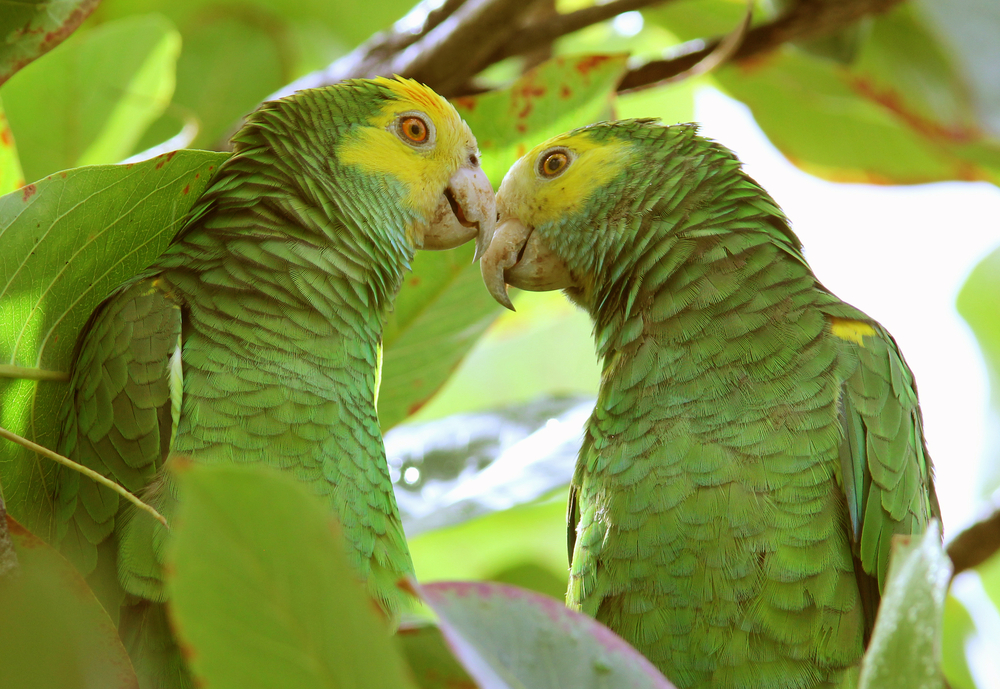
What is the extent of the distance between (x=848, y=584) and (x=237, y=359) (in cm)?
92

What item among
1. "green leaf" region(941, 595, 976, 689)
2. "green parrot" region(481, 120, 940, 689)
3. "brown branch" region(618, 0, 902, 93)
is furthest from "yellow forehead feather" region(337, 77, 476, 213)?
"green leaf" region(941, 595, 976, 689)

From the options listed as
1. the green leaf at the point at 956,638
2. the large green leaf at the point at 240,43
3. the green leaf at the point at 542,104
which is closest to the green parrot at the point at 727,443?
the green leaf at the point at 542,104

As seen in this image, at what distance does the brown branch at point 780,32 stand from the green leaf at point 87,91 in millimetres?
959

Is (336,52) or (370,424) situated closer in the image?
(370,424)

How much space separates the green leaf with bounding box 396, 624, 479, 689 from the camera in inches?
28.2

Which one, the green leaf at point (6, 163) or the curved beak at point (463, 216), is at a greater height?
the green leaf at point (6, 163)

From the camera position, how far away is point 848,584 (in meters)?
1.29

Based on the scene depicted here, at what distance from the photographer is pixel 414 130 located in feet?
5.20

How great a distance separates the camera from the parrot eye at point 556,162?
66.0 inches

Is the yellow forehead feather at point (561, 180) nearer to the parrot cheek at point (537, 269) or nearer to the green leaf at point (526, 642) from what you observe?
the parrot cheek at point (537, 269)

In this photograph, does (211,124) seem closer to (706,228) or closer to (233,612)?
(706,228)

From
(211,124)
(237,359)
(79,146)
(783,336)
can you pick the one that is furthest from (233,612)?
(211,124)

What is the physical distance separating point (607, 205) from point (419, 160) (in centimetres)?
35

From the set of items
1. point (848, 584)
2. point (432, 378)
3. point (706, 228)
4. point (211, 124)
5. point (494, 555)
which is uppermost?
point (211, 124)
